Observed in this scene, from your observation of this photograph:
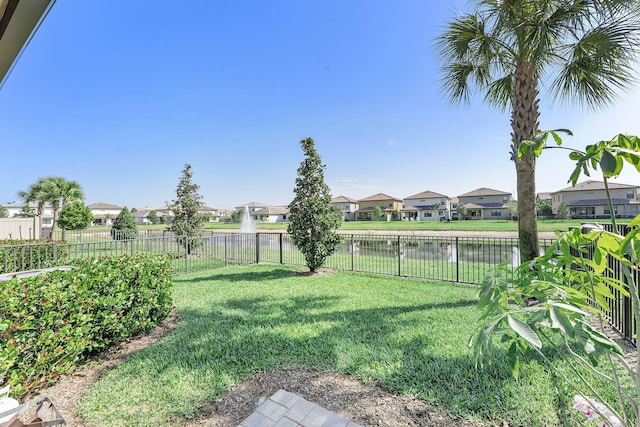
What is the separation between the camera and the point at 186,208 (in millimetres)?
12422

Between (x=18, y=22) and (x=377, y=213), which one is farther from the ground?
(x=18, y=22)

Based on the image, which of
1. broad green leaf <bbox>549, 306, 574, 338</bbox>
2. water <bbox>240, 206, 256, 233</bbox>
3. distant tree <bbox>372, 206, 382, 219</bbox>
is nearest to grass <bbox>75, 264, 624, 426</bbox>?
broad green leaf <bbox>549, 306, 574, 338</bbox>

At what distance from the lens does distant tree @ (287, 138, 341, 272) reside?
311 inches

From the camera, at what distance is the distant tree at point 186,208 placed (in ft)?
40.4

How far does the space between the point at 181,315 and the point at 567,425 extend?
4912 millimetres

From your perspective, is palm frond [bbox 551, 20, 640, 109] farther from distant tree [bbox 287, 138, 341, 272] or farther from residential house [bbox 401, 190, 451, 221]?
residential house [bbox 401, 190, 451, 221]

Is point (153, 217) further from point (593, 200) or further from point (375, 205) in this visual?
point (593, 200)

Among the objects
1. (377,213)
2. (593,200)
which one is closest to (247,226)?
(377,213)

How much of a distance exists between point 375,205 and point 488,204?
22447mm

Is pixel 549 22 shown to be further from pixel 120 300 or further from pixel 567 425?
pixel 120 300

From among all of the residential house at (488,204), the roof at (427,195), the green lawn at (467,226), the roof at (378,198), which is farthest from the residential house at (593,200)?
the roof at (378,198)

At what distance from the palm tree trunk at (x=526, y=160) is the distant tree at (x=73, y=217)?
26326 millimetres

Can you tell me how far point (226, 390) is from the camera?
2.57m

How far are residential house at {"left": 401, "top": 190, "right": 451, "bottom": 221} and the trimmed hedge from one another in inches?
2260
